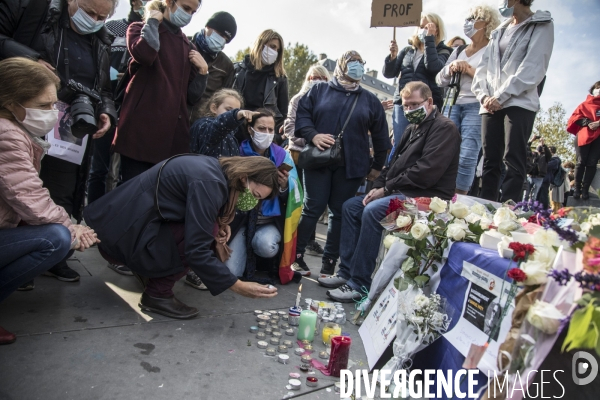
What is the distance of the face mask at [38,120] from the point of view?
2.14 meters

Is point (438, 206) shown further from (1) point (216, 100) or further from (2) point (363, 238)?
(1) point (216, 100)

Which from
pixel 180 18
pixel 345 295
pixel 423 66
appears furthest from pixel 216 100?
pixel 423 66

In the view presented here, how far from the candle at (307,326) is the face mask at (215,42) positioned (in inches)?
90.7

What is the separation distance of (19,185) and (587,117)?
6327mm

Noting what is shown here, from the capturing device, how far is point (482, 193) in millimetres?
3721

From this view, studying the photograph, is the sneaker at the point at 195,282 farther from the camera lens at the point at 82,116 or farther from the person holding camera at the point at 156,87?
the camera lens at the point at 82,116

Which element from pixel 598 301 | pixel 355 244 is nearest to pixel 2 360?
pixel 598 301

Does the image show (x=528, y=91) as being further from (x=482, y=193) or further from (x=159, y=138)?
(x=159, y=138)

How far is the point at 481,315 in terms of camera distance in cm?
171

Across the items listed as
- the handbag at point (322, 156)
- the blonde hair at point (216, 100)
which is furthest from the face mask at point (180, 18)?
the handbag at point (322, 156)

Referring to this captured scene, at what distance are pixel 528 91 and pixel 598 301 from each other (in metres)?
2.59

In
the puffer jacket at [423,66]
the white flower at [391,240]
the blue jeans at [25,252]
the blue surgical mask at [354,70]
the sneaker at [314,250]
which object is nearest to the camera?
the blue jeans at [25,252]

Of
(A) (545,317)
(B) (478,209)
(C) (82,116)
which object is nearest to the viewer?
(A) (545,317)

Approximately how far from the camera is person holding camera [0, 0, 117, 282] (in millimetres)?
2627
